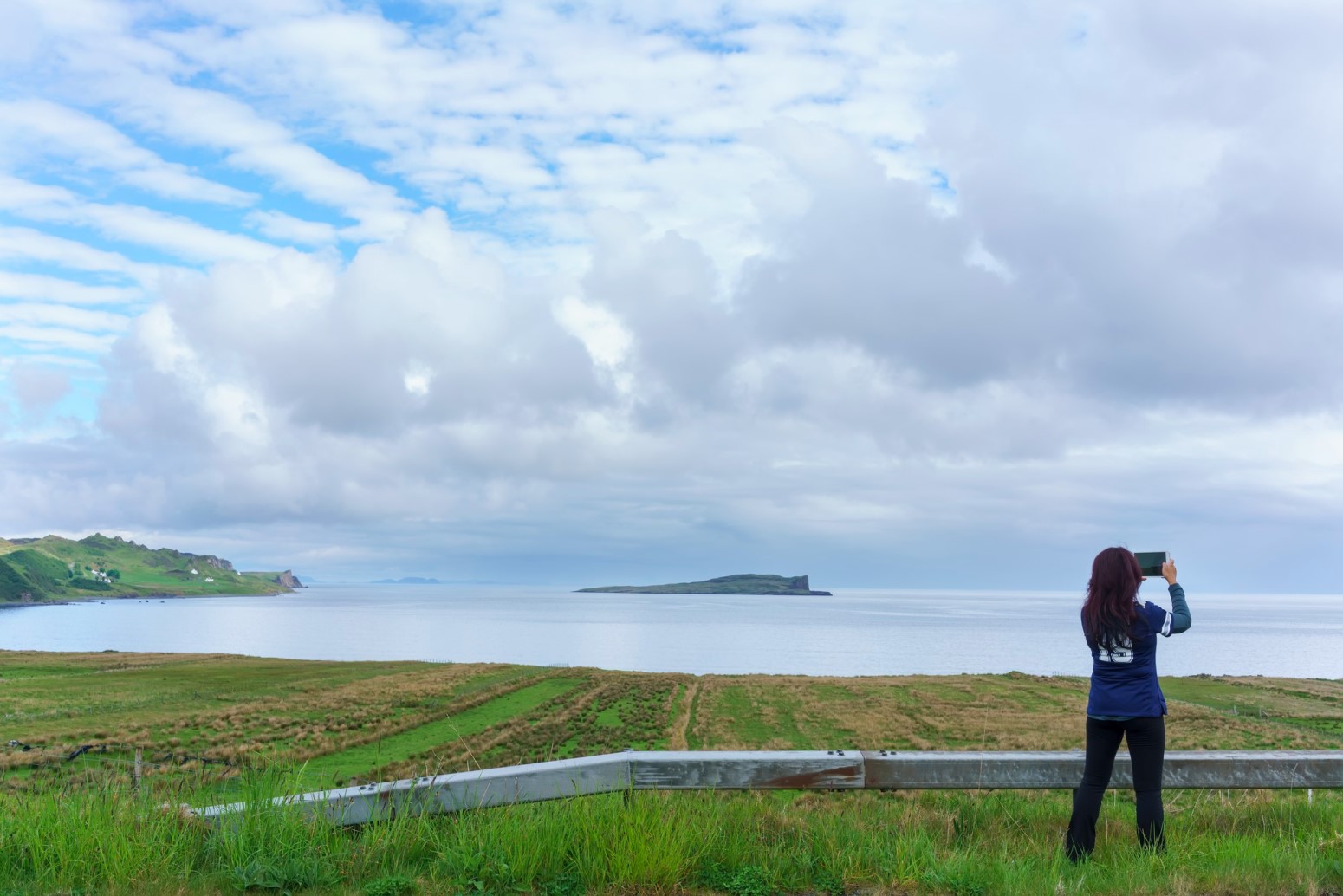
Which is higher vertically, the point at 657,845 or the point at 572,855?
the point at 657,845

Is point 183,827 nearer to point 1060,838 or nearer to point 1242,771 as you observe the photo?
point 1060,838

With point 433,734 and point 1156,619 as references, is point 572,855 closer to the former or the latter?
point 1156,619

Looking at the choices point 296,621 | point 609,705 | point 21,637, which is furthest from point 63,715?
point 296,621

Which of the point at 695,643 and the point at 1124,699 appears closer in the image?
the point at 1124,699

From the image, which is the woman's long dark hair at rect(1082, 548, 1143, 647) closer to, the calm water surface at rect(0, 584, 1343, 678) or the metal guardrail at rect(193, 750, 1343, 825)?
the metal guardrail at rect(193, 750, 1343, 825)

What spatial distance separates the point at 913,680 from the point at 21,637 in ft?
450

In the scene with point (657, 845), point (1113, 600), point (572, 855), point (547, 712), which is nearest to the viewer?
point (657, 845)

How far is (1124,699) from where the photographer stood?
525cm

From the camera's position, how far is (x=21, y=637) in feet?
427

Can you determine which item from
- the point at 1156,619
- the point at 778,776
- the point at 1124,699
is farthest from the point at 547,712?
the point at 1156,619

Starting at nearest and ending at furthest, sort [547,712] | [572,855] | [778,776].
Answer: [572,855]
[778,776]
[547,712]

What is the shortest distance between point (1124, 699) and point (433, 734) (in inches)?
1133

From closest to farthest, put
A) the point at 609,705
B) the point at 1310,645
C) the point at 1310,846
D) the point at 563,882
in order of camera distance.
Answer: the point at 563,882 < the point at 1310,846 < the point at 609,705 < the point at 1310,645

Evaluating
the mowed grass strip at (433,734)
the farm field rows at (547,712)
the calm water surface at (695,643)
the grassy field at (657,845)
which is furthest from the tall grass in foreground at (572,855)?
the calm water surface at (695,643)
